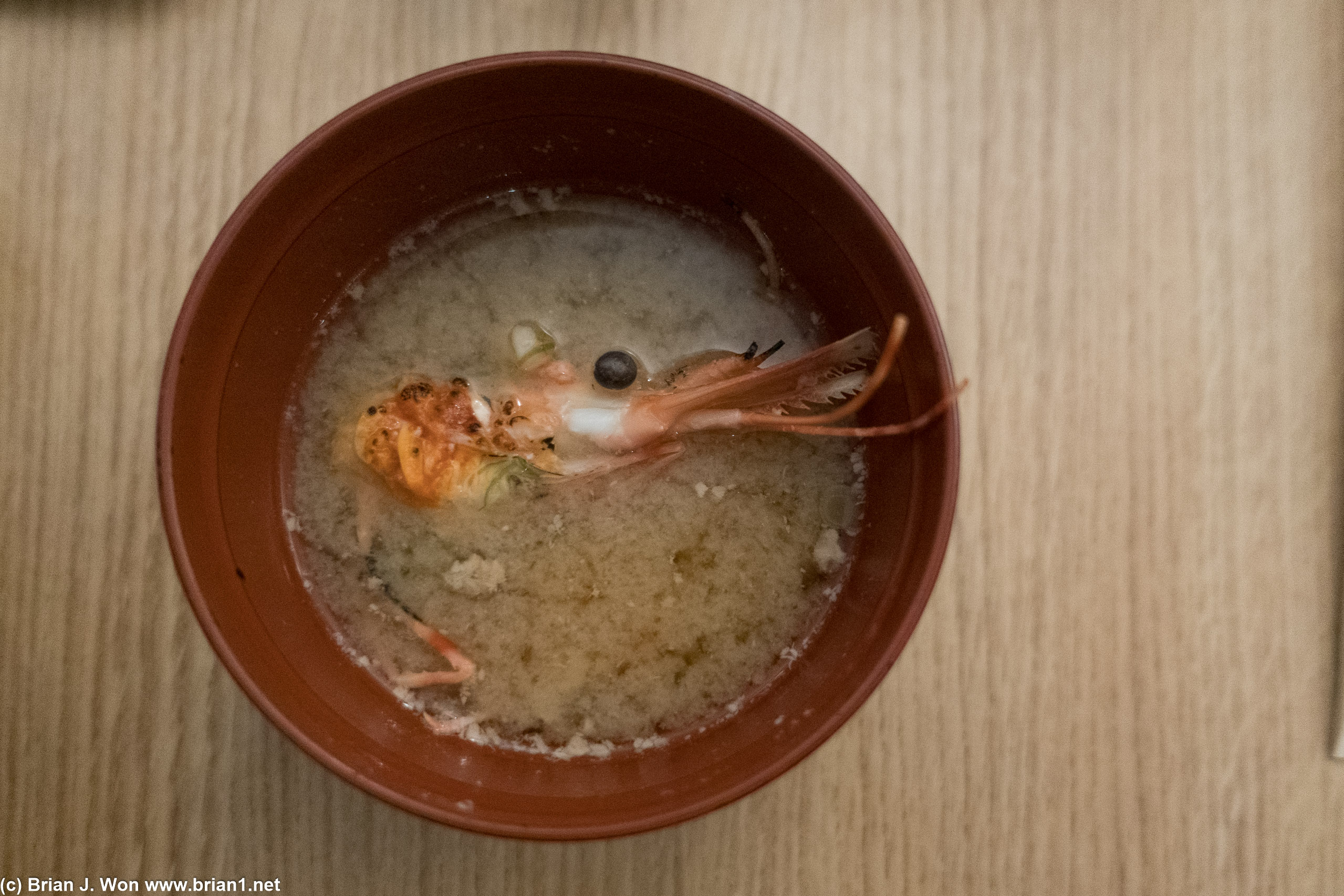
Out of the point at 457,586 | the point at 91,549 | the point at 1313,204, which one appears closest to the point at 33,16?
the point at 91,549

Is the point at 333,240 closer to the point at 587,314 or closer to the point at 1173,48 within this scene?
the point at 587,314

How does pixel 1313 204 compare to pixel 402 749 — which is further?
pixel 1313 204

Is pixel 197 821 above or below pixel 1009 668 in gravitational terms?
below

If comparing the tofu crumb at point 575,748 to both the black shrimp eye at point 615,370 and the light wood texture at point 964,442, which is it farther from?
the black shrimp eye at point 615,370

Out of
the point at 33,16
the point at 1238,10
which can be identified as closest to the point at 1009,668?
the point at 1238,10

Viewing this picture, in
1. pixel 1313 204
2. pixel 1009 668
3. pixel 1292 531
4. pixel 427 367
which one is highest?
pixel 1313 204

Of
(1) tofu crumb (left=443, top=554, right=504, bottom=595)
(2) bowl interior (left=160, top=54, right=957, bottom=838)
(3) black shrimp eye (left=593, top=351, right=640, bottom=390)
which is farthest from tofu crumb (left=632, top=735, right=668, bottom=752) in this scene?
(3) black shrimp eye (left=593, top=351, right=640, bottom=390)

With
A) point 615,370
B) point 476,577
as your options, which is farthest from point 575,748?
point 615,370
